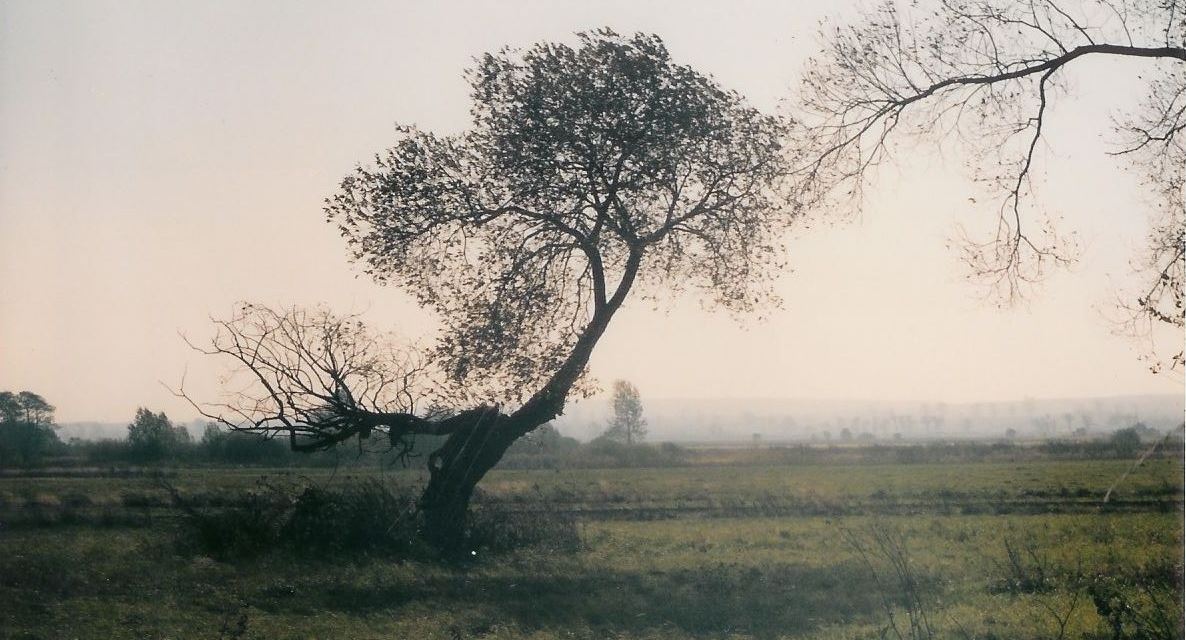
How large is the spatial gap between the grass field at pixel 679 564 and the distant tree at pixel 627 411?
312mm

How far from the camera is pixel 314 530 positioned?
556 centimetres

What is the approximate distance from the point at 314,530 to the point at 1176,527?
6576 mm

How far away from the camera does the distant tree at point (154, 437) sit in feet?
17.1

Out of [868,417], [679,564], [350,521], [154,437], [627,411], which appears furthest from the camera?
[868,417]

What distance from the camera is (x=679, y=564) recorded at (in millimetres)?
6363

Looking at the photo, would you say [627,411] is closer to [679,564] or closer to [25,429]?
[679,564]

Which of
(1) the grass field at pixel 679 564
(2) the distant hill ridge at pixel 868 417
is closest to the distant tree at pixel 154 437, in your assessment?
(1) the grass field at pixel 679 564

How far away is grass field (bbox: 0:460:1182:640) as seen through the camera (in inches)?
191

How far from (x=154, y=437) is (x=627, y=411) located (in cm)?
298

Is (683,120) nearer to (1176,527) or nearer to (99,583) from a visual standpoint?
(99,583)

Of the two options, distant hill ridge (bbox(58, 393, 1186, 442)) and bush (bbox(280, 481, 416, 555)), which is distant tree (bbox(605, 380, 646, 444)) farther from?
bush (bbox(280, 481, 416, 555))

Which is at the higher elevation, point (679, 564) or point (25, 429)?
point (25, 429)

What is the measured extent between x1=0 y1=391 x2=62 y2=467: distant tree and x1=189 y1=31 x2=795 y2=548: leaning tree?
60.9 inches

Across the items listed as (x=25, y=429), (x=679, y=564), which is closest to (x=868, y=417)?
(x=679, y=564)
